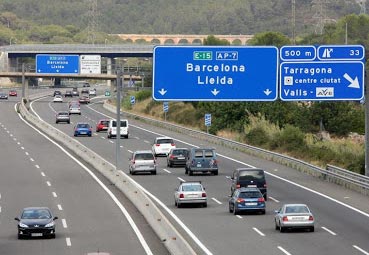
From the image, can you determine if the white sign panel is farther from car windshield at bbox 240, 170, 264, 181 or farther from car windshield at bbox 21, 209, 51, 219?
car windshield at bbox 21, 209, 51, 219

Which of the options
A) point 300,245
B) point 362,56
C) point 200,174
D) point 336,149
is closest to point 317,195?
point 362,56

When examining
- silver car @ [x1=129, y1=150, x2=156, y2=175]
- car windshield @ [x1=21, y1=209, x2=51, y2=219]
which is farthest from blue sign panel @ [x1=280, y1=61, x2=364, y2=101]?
car windshield @ [x1=21, y1=209, x2=51, y2=219]

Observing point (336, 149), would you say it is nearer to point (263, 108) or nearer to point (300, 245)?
point (263, 108)

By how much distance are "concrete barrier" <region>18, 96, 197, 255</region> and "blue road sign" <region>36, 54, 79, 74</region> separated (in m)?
31.3

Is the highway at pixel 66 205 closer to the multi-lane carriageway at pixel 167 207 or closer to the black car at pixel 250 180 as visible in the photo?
the multi-lane carriageway at pixel 167 207

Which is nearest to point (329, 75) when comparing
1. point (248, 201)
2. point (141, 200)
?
point (248, 201)

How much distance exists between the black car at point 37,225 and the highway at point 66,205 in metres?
0.34

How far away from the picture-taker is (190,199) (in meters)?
49.8

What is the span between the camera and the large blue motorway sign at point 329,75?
55188 mm

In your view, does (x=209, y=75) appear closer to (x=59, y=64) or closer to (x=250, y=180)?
(x=250, y=180)

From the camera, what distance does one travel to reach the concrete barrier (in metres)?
35.0

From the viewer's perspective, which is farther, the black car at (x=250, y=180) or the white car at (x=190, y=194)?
the black car at (x=250, y=180)

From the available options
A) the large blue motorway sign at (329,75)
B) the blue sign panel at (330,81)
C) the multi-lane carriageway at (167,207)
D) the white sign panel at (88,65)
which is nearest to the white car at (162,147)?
the multi-lane carriageway at (167,207)

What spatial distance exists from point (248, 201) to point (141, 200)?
4912 millimetres
